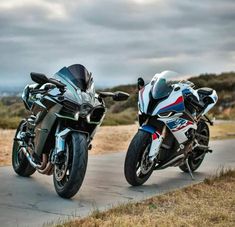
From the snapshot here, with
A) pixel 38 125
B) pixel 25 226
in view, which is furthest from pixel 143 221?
pixel 38 125

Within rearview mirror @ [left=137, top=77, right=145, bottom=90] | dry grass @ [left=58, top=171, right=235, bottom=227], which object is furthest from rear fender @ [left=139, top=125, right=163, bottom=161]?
rearview mirror @ [left=137, top=77, right=145, bottom=90]

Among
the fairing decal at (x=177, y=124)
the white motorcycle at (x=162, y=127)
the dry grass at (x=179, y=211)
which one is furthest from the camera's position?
the fairing decal at (x=177, y=124)

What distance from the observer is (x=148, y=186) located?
770cm

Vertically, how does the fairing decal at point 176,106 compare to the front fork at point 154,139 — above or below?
above

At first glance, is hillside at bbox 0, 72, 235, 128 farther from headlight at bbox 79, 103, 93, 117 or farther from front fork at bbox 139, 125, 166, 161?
headlight at bbox 79, 103, 93, 117

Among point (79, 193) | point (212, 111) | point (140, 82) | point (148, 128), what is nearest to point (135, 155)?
point (148, 128)

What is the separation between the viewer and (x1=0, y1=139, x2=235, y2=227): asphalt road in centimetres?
573

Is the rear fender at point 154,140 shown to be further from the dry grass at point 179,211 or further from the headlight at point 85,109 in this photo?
the headlight at point 85,109

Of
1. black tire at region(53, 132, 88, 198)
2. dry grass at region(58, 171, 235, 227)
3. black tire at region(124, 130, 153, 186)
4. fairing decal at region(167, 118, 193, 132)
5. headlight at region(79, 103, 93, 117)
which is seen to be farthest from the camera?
fairing decal at region(167, 118, 193, 132)

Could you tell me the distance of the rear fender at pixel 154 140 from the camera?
24.5 ft

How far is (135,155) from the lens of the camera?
736 centimetres

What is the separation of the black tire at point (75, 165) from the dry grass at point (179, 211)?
581mm

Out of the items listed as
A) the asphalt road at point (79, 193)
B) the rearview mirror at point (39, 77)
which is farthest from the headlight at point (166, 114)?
the rearview mirror at point (39, 77)

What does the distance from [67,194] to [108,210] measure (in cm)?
72
